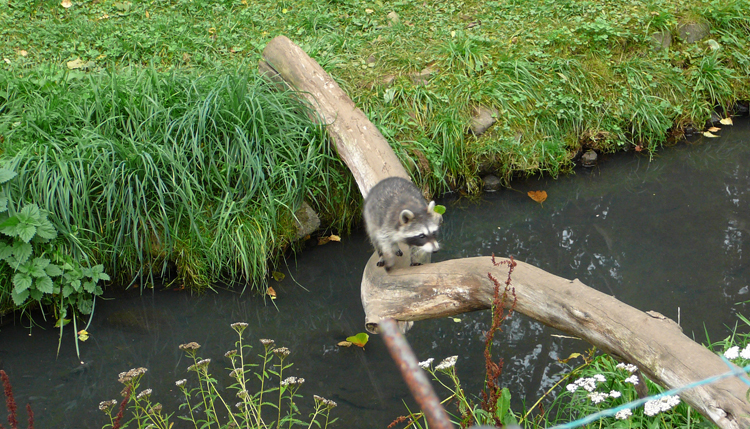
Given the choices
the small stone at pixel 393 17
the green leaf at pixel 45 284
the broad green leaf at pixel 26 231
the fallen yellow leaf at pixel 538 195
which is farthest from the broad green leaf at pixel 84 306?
the small stone at pixel 393 17

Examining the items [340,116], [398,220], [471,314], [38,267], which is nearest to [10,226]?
[38,267]

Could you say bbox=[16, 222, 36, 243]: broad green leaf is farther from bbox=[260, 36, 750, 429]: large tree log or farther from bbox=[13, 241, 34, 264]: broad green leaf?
bbox=[260, 36, 750, 429]: large tree log

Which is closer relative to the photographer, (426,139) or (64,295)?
(64,295)

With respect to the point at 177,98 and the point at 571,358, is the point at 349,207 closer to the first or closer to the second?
the point at 177,98

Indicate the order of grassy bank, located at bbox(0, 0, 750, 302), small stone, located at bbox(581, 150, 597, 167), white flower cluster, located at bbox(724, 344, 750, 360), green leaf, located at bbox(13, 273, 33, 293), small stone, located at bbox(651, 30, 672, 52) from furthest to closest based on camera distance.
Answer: small stone, located at bbox(651, 30, 672, 52), small stone, located at bbox(581, 150, 597, 167), grassy bank, located at bbox(0, 0, 750, 302), green leaf, located at bbox(13, 273, 33, 293), white flower cluster, located at bbox(724, 344, 750, 360)

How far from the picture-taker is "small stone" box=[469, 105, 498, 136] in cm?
592

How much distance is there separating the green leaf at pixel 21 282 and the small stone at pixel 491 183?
4.05 meters

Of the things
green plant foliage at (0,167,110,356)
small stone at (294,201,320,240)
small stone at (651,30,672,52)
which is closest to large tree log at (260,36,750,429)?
small stone at (294,201,320,240)

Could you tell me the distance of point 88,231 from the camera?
4.61 meters

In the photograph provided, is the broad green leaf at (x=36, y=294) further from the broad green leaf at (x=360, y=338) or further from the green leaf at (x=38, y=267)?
the broad green leaf at (x=360, y=338)

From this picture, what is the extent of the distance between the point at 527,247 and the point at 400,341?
4.47m

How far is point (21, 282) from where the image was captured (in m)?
4.24

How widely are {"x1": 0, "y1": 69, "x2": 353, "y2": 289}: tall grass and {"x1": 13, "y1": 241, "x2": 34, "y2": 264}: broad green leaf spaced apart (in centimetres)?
27

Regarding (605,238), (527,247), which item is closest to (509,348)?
(527,247)
